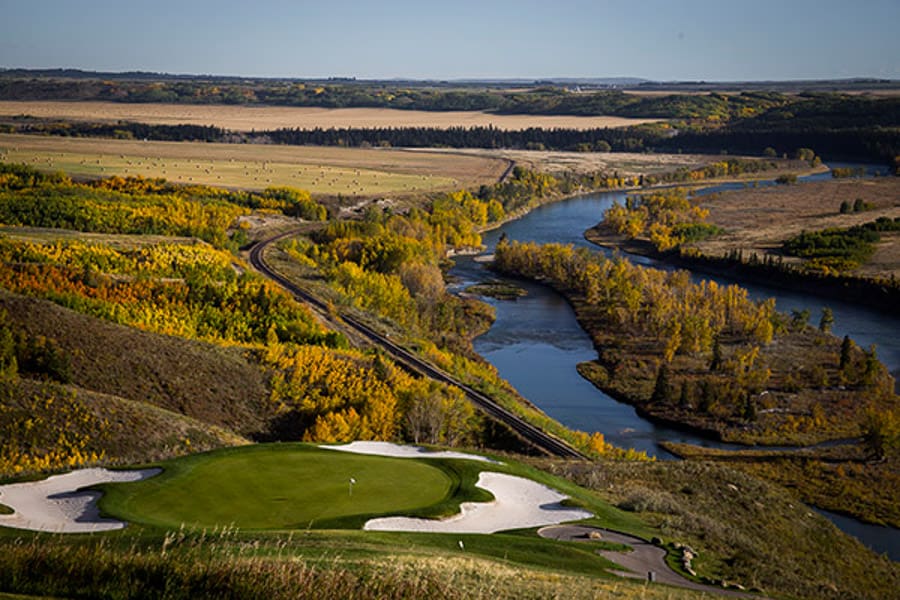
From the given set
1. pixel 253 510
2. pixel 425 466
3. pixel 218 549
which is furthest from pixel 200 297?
pixel 218 549

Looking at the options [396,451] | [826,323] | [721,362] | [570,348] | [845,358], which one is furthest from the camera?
[826,323]

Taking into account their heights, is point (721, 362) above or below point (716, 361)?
below

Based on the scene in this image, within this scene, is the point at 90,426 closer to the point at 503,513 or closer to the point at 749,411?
the point at 503,513

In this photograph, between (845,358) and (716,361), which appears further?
(716,361)

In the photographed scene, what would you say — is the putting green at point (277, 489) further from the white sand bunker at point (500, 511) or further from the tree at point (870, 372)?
the tree at point (870, 372)

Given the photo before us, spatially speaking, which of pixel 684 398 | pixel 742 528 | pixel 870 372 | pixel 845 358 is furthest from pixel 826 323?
pixel 742 528

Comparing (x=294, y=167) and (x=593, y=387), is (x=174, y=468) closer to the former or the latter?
(x=593, y=387)
